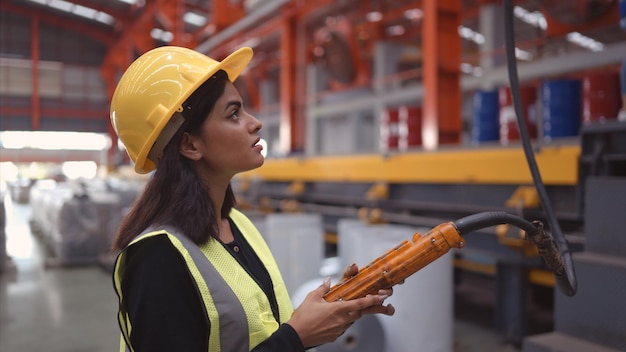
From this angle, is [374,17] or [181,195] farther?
[374,17]

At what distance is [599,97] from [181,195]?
361 cm

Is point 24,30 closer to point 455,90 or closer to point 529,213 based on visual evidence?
point 455,90

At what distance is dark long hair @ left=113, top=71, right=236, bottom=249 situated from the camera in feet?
3.76

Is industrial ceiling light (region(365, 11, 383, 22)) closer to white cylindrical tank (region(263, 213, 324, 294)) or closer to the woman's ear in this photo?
white cylindrical tank (region(263, 213, 324, 294))

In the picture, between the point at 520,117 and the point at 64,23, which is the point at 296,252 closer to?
the point at 520,117

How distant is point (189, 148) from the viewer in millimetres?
1214

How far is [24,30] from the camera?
18.0 m

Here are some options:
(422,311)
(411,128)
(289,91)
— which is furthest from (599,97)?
(289,91)

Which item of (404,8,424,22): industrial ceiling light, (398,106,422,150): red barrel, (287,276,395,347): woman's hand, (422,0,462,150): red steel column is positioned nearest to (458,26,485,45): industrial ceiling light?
(404,8,424,22): industrial ceiling light

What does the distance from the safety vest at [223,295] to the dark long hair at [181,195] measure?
0.13ft

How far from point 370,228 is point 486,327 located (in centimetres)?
131

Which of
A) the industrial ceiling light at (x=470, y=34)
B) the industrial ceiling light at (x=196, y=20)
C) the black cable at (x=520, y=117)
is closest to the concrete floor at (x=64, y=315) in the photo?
the black cable at (x=520, y=117)

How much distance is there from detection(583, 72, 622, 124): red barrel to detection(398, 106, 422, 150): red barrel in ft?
8.61

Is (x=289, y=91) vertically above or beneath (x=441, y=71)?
above
